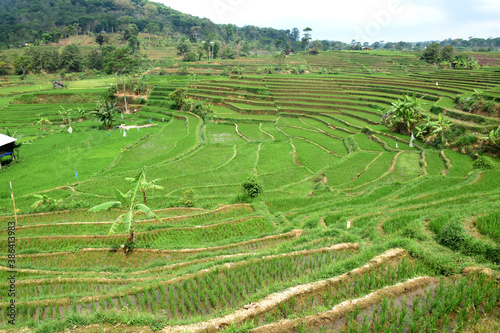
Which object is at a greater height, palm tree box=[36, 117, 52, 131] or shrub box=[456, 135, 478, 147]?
shrub box=[456, 135, 478, 147]

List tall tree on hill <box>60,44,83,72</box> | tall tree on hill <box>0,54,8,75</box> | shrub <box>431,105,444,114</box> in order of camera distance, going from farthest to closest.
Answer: tall tree on hill <box>60,44,83,72</box>
tall tree on hill <box>0,54,8,75</box>
shrub <box>431,105,444,114</box>

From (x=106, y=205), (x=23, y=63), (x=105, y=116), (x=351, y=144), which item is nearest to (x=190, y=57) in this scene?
(x=23, y=63)

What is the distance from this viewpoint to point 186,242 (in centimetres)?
989

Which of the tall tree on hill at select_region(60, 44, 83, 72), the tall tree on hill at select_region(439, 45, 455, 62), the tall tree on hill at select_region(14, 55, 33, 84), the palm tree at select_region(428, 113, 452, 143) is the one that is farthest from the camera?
the tall tree on hill at select_region(60, 44, 83, 72)

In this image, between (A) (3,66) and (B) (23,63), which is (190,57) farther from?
(A) (3,66)

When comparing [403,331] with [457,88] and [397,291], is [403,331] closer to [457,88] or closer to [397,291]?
[397,291]

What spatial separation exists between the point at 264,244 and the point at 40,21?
12587 cm

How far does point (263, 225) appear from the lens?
11.0 meters

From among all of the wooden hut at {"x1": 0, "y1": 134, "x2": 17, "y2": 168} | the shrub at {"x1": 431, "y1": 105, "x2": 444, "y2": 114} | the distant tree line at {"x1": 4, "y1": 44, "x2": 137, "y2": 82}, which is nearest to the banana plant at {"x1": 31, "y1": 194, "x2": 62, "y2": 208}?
the wooden hut at {"x1": 0, "y1": 134, "x2": 17, "y2": 168}

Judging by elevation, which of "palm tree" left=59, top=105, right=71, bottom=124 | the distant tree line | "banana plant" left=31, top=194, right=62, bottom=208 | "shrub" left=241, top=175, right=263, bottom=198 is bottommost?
"banana plant" left=31, top=194, right=62, bottom=208

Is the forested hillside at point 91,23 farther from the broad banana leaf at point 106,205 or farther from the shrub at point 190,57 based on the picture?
the broad banana leaf at point 106,205

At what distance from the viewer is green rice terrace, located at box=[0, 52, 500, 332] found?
506cm

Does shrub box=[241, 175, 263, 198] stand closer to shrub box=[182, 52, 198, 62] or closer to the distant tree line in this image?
the distant tree line

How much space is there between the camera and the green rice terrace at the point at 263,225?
16.6 ft
